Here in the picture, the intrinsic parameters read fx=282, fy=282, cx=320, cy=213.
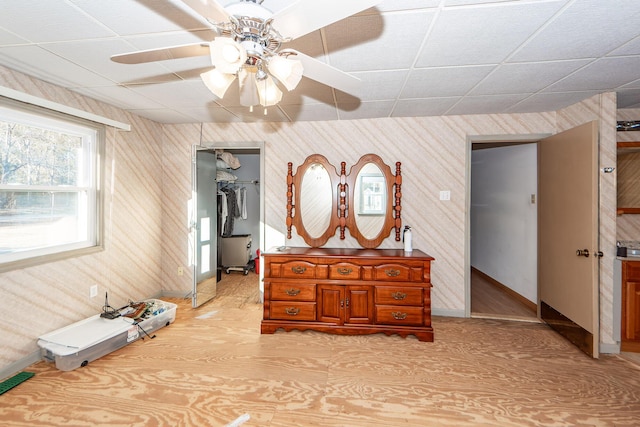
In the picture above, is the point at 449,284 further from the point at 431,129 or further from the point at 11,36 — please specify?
the point at 11,36

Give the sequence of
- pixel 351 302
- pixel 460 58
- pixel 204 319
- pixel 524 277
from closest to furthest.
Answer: pixel 460 58, pixel 351 302, pixel 204 319, pixel 524 277

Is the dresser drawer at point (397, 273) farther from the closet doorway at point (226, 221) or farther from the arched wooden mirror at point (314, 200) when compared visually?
the closet doorway at point (226, 221)

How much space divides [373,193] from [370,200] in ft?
0.31

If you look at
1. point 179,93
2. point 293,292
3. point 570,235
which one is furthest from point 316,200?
point 570,235

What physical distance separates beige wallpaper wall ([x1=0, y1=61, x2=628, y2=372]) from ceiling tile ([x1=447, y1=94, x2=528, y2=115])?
6.7 inches

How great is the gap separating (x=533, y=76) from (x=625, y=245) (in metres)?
1.91

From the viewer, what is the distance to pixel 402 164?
3.53 meters

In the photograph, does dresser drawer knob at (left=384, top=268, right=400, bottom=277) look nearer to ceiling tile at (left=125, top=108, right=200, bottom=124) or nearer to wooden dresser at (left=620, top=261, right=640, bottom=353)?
wooden dresser at (left=620, top=261, right=640, bottom=353)

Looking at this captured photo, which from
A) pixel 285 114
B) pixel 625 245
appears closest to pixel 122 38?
pixel 285 114

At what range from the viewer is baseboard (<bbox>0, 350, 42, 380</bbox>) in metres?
2.21

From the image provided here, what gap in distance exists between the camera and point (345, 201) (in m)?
3.53

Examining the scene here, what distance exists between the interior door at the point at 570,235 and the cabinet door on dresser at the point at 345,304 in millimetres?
1918

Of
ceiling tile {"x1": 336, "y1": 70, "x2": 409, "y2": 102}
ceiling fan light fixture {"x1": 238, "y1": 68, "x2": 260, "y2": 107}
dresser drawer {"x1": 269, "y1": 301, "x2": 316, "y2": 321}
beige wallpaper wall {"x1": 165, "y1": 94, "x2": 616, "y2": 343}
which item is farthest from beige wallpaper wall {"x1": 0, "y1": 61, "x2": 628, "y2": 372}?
ceiling fan light fixture {"x1": 238, "y1": 68, "x2": 260, "y2": 107}

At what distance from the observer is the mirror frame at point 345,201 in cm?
349
